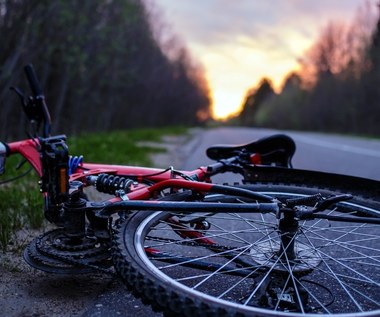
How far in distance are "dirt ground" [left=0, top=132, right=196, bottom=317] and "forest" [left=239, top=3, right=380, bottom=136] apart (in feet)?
110

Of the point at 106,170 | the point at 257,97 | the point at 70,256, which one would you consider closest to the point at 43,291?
the point at 70,256

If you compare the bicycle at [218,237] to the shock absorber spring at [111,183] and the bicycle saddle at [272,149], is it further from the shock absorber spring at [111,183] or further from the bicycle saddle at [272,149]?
the bicycle saddle at [272,149]

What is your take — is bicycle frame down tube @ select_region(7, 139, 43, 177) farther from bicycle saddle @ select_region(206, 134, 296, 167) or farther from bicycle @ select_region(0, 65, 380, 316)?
bicycle saddle @ select_region(206, 134, 296, 167)

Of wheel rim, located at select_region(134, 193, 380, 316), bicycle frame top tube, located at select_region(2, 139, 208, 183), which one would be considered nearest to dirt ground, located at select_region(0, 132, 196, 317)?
wheel rim, located at select_region(134, 193, 380, 316)

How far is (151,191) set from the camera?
237cm

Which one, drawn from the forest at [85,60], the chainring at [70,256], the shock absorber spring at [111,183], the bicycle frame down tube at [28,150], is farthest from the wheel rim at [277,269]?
the forest at [85,60]

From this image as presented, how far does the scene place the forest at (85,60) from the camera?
9.33 m

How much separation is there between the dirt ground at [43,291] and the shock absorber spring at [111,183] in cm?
47

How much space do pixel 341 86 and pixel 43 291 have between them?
5098 centimetres

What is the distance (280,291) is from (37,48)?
9.84 meters

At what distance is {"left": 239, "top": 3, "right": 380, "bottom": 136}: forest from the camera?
42.4 metres

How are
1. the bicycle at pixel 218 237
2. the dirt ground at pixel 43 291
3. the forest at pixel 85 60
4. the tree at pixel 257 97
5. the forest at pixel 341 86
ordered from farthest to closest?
the tree at pixel 257 97 < the forest at pixel 341 86 < the forest at pixel 85 60 < the dirt ground at pixel 43 291 < the bicycle at pixel 218 237

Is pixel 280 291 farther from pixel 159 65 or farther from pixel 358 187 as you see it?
pixel 159 65

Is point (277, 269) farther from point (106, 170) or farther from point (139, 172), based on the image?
point (106, 170)
